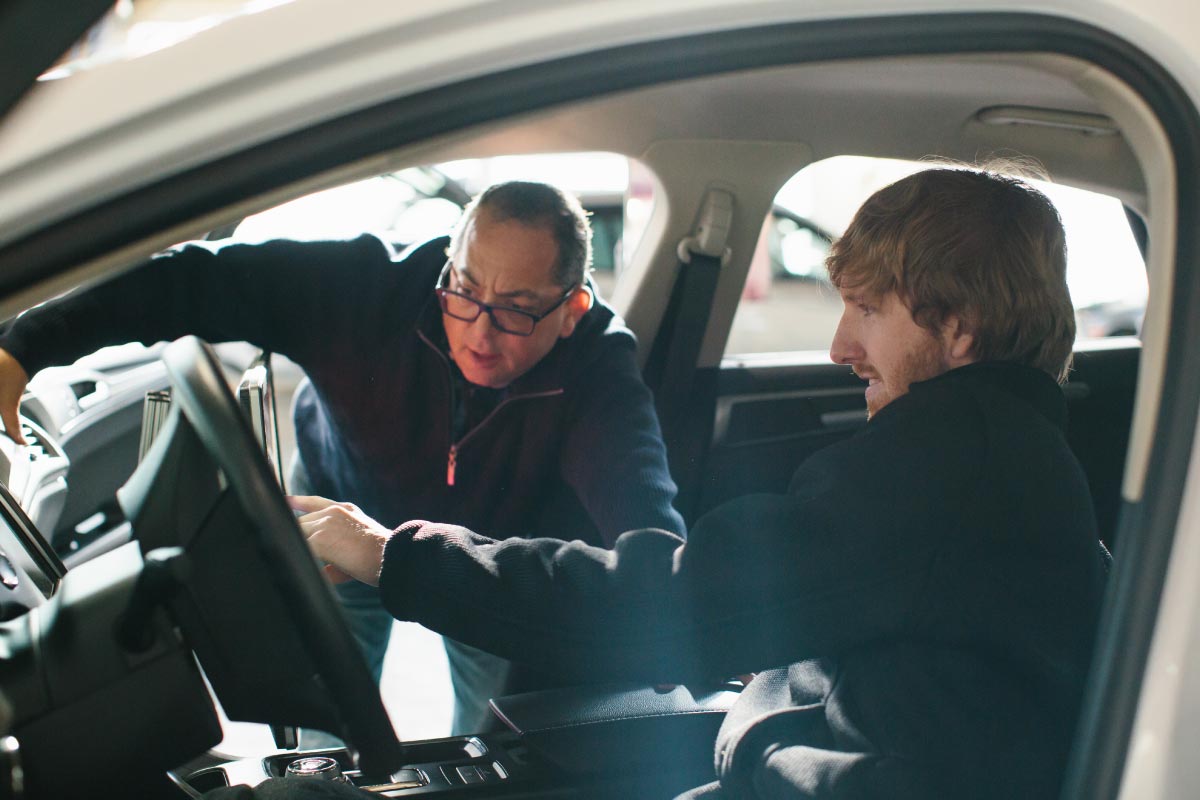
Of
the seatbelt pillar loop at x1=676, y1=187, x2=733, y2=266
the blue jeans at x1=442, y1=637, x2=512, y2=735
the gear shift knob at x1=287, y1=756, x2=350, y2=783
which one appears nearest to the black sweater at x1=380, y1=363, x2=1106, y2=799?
the gear shift knob at x1=287, y1=756, x2=350, y2=783

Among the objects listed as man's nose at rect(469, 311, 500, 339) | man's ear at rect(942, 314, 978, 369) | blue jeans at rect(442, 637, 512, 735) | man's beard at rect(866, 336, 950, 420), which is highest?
man's ear at rect(942, 314, 978, 369)

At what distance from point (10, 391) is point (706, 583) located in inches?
45.5

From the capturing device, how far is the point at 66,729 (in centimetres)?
109

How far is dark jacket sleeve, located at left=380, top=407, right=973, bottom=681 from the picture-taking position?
1.12 m

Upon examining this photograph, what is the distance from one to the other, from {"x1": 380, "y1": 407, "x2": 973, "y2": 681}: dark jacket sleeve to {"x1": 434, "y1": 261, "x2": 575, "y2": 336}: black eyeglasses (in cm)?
81

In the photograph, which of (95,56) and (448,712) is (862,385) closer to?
(448,712)

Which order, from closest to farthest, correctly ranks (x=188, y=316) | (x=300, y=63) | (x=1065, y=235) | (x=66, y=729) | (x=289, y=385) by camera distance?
(x=300, y=63) → (x=66, y=729) → (x=1065, y=235) → (x=188, y=316) → (x=289, y=385)

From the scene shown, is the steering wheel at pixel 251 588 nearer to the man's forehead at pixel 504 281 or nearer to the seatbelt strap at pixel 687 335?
the man's forehead at pixel 504 281

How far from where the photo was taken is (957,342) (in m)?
1.33

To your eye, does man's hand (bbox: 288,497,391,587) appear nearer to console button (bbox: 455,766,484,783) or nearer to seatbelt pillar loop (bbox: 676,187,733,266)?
console button (bbox: 455,766,484,783)

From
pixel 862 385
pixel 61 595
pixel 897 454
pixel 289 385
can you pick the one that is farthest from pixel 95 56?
pixel 289 385

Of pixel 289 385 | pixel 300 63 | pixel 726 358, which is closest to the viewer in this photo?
pixel 300 63

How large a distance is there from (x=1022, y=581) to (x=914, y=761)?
209 mm

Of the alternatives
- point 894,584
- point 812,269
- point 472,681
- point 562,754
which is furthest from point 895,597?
point 812,269
